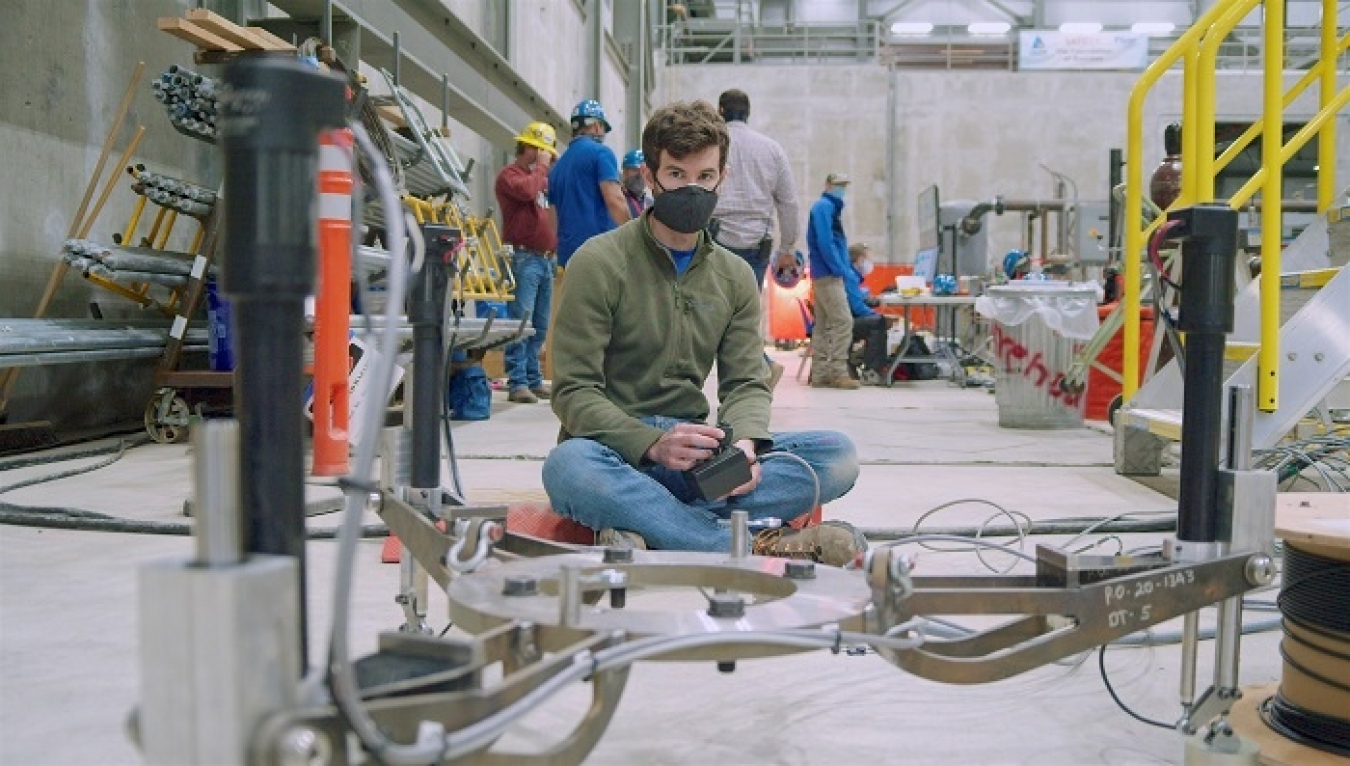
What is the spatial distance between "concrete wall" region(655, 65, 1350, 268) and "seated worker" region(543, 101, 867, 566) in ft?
48.5

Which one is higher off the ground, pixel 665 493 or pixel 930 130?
pixel 930 130

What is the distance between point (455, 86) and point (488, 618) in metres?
5.52

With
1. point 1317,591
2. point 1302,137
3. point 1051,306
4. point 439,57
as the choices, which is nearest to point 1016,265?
point 1051,306

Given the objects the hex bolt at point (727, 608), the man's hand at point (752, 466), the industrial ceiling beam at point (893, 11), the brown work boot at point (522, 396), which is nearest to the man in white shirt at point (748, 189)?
the brown work boot at point (522, 396)

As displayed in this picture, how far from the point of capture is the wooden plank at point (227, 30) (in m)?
3.54

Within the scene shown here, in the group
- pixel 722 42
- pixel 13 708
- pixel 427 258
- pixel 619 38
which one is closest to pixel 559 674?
pixel 427 258

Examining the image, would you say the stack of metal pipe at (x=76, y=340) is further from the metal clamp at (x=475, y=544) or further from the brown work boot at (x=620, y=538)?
the metal clamp at (x=475, y=544)

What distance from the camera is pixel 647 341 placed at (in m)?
2.20

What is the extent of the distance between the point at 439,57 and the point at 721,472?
14.9 feet

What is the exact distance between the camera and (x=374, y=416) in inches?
29.5

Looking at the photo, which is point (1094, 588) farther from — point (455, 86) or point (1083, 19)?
point (1083, 19)

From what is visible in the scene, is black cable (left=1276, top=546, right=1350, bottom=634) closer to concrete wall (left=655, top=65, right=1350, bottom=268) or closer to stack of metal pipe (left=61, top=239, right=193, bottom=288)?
stack of metal pipe (left=61, top=239, right=193, bottom=288)

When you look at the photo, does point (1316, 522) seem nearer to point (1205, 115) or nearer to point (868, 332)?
point (1205, 115)

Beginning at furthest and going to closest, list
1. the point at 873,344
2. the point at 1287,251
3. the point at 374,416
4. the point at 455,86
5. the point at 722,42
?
the point at 722,42
the point at 873,344
the point at 455,86
the point at 1287,251
the point at 374,416
